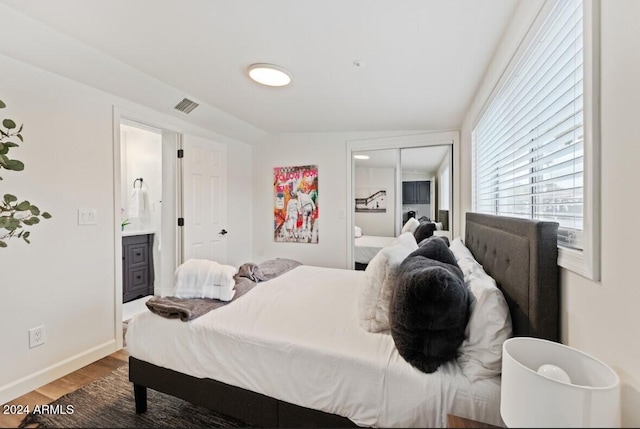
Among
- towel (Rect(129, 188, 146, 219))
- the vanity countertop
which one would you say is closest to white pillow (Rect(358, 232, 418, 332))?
the vanity countertop

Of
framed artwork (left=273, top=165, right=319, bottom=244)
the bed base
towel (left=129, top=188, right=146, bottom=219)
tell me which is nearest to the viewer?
the bed base

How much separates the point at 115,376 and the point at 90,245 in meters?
1.04

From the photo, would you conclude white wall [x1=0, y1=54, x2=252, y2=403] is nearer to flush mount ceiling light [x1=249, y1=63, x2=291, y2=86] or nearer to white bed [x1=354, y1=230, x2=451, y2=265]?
flush mount ceiling light [x1=249, y1=63, x2=291, y2=86]

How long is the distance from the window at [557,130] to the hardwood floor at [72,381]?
296 centimetres

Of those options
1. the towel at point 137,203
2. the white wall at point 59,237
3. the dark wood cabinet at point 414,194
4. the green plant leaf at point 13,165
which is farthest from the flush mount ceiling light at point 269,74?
the towel at point 137,203

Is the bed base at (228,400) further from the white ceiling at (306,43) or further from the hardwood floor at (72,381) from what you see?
the white ceiling at (306,43)

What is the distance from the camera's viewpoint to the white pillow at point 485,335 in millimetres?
1049

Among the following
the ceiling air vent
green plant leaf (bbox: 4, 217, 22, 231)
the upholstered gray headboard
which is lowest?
the upholstered gray headboard

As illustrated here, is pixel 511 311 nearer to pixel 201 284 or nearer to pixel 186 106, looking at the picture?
pixel 201 284

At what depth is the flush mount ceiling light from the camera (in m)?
2.18

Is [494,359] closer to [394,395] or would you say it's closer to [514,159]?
[394,395]

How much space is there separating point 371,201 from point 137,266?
322 centimetres

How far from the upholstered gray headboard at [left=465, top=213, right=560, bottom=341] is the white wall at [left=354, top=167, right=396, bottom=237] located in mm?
2368

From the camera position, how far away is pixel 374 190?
12.5ft
